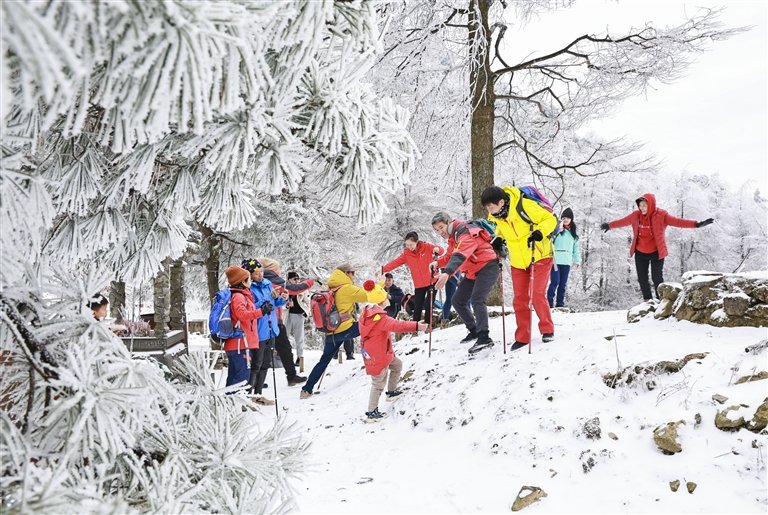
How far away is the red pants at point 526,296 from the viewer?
18.6 feet

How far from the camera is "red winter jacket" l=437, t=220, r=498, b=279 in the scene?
608 centimetres

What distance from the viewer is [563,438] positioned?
405 centimetres

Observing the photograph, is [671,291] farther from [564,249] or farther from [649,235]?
A: [564,249]

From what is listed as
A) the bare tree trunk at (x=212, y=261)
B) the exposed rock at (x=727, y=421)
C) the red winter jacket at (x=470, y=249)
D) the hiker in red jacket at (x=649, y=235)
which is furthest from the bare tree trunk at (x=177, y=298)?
the exposed rock at (x=727, y=421)

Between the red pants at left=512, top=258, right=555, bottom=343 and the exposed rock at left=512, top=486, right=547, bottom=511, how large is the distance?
2321 millimetres

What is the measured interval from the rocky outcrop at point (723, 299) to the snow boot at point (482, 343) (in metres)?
2.18

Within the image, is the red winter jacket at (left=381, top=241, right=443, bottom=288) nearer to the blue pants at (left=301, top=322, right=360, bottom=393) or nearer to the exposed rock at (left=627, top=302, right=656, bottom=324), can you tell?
the blue pants at (left=301, top=322, right=360, bottom=393)

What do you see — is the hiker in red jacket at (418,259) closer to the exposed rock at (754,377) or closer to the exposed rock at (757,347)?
the exposed rock at (757,347)

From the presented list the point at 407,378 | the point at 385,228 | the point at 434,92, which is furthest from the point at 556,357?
the point at 385,228

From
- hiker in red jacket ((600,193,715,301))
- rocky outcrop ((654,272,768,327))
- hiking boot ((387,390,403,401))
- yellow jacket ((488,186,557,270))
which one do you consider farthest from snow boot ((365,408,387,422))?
hiker in red jacket ((600,193,715,301))

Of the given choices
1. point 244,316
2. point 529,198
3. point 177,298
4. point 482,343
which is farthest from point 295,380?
point 529,198

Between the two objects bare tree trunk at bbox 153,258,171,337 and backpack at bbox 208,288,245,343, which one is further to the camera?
bare tree trunk at bbox 153,258,171,337

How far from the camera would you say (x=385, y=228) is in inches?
733

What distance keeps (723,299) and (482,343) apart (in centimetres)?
272
